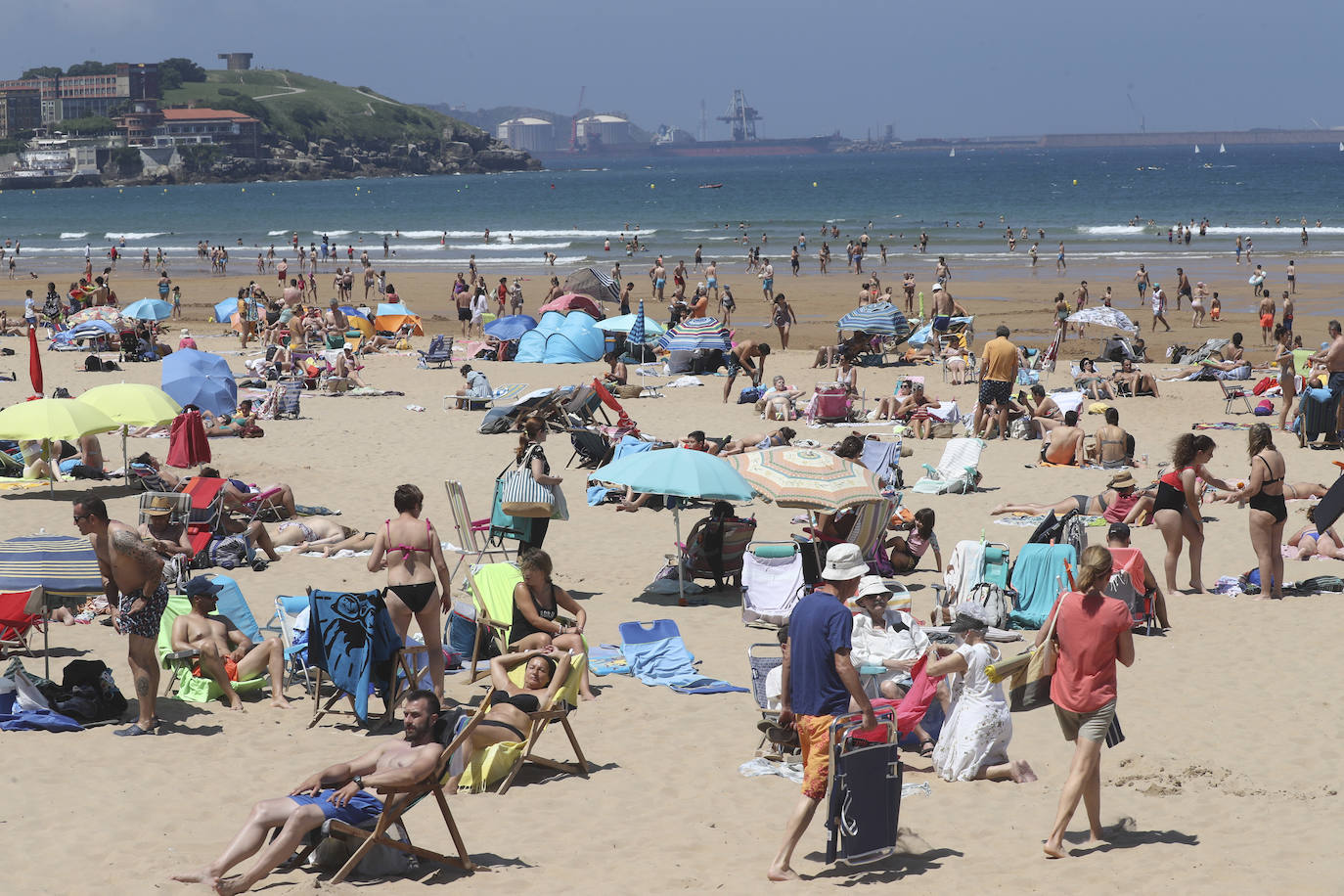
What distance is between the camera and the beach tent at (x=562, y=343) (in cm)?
2252

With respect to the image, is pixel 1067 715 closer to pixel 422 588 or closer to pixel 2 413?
pixel 422 588

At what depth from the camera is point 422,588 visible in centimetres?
736

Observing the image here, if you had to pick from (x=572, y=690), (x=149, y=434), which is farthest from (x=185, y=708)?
(x=149, y=434)

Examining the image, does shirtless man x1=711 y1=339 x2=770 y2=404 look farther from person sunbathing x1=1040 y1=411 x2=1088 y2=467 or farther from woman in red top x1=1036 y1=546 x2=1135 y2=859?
woman in red top x1=1036 y1=546 x2=1135 y2=859

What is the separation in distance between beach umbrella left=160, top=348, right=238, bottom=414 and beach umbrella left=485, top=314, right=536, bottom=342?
24.6ft

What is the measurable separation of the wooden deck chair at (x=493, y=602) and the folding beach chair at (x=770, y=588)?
1807mm

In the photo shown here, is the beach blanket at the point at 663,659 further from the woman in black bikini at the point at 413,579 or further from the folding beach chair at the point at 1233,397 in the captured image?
the folding beach chair at the point at 1233,397

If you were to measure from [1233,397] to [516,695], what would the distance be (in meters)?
13.9

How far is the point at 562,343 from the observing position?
2256cm

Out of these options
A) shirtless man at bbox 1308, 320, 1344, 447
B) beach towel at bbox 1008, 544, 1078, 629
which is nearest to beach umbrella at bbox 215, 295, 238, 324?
shirtless man at bbox 1308, 320, 1344, 447

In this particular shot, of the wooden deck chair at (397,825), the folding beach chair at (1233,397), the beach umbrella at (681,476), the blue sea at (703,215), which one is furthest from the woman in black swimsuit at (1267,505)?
the blue sea at (703,215)

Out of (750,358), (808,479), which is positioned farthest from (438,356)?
(808,479)

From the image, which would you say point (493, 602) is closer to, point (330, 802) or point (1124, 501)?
point (330, 802)

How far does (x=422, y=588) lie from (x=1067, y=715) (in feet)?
11.5
